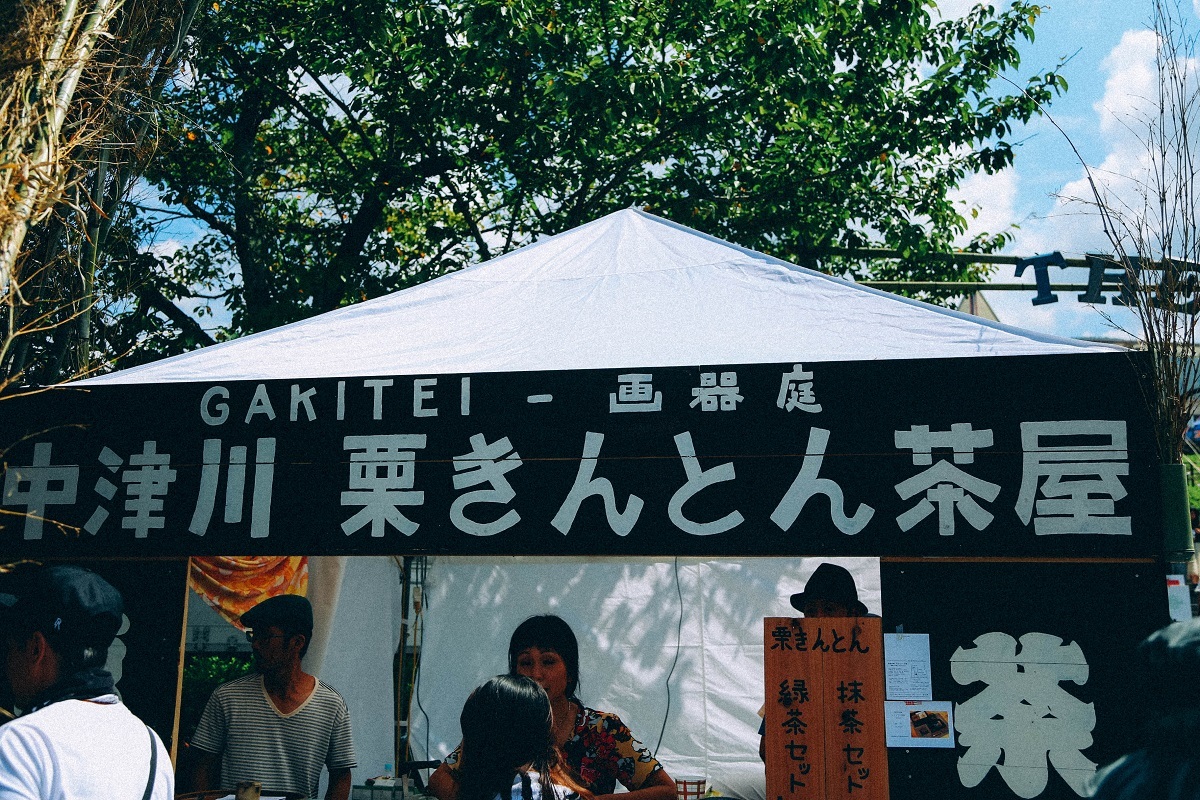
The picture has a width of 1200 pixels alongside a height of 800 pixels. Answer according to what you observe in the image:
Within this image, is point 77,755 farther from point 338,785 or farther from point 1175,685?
point 338,785

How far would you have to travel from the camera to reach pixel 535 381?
3.21m

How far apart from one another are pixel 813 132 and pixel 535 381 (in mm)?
5902

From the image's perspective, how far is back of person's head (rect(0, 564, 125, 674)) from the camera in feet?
6.75

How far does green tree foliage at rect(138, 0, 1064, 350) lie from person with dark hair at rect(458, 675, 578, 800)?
594 centimetres

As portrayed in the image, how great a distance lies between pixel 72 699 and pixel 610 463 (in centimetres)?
160

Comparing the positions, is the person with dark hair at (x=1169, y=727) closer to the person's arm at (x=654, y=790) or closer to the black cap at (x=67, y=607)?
the black cap at (x=67, y=607)

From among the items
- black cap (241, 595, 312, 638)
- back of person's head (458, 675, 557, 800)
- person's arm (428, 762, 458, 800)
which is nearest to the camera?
back of person's head (458, 675, 557, 800)

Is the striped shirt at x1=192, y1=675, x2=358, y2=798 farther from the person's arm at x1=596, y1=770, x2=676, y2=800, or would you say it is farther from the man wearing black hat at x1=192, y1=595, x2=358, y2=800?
the person's arm at x1=596, y1=770, x2=676, y2=800

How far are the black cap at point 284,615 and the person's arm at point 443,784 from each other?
196 cm

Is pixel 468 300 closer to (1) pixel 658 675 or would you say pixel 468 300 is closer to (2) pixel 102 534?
(2) pixel 102 534

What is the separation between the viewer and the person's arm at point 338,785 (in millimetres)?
4430

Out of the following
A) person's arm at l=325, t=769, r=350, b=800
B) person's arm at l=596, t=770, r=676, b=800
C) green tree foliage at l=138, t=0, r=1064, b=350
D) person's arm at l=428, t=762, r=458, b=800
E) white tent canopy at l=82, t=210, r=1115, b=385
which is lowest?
person's arm at l=325, t=769, r=350, b=800

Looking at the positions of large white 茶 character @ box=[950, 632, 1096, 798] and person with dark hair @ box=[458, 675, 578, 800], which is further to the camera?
large white 茶 character @ box=[950, 632, 1096, 798]

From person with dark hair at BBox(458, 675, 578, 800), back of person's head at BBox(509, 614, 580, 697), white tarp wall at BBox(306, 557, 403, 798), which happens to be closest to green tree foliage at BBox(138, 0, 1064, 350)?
white tarp wall at BBox(306, 557, 403, 798)
